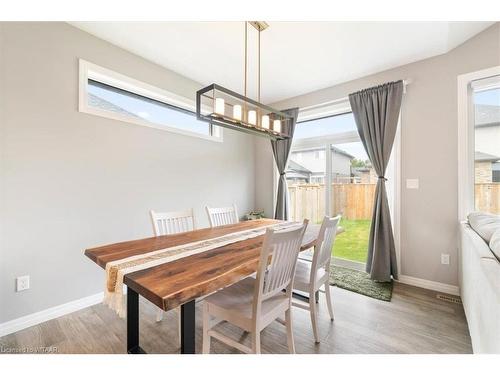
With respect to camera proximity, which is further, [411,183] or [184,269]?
[411,183]

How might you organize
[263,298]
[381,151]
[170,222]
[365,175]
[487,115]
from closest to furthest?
[263,298]
[170,222]
[487,115]
[381,151]
[365,175]

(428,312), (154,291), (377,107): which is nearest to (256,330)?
(154,291)

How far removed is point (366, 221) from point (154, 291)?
2927 millimetres

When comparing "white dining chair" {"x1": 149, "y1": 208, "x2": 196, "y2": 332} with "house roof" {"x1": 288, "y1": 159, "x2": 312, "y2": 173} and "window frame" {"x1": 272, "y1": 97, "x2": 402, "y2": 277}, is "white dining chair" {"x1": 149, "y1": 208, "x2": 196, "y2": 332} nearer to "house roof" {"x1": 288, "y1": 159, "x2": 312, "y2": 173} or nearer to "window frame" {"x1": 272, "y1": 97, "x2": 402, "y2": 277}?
"window frame" {"x1": 272, "y1": 97, "x2": 402, "y2": 277}

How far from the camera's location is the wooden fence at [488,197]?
2223 millimetres

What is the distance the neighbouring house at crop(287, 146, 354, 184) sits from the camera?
3.28m

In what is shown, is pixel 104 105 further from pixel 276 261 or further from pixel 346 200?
pixel 346 200

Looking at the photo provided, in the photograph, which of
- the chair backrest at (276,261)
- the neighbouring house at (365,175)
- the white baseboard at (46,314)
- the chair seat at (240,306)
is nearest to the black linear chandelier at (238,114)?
the chair backrest at (276,261)

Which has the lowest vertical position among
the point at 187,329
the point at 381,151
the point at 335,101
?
the point at 187,329

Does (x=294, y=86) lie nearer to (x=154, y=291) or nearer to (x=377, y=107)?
(x=377, y=107)

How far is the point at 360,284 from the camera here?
2.61m

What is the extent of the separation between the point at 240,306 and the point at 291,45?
2467mm

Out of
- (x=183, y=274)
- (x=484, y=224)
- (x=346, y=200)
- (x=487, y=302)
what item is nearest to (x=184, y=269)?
(x=183, y=274)

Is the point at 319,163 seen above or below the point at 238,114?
below
